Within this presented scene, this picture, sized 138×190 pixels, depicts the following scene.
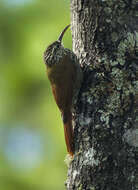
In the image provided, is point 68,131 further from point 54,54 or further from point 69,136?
point 54,54

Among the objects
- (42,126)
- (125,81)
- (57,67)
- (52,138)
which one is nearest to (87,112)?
(125,81)

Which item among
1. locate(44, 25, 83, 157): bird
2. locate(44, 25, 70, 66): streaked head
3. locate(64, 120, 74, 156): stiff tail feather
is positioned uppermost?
locate(44, 25, 70, 66): streaked head

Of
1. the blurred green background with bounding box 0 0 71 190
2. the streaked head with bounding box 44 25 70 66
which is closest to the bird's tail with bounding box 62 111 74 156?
→ the streaked head with bounding box 44 25 70 66

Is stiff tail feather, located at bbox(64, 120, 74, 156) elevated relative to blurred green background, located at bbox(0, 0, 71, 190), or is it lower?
lower

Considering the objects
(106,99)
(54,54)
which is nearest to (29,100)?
(54,54)

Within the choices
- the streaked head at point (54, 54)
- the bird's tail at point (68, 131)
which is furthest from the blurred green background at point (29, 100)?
the bird's tail at point (68, 131)

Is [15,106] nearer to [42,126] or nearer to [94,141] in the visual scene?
[42,126]

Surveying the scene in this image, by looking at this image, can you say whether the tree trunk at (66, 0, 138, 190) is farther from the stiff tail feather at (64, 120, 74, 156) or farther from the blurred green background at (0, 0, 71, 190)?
the blurred green background at (0, 0, 71, 190)
